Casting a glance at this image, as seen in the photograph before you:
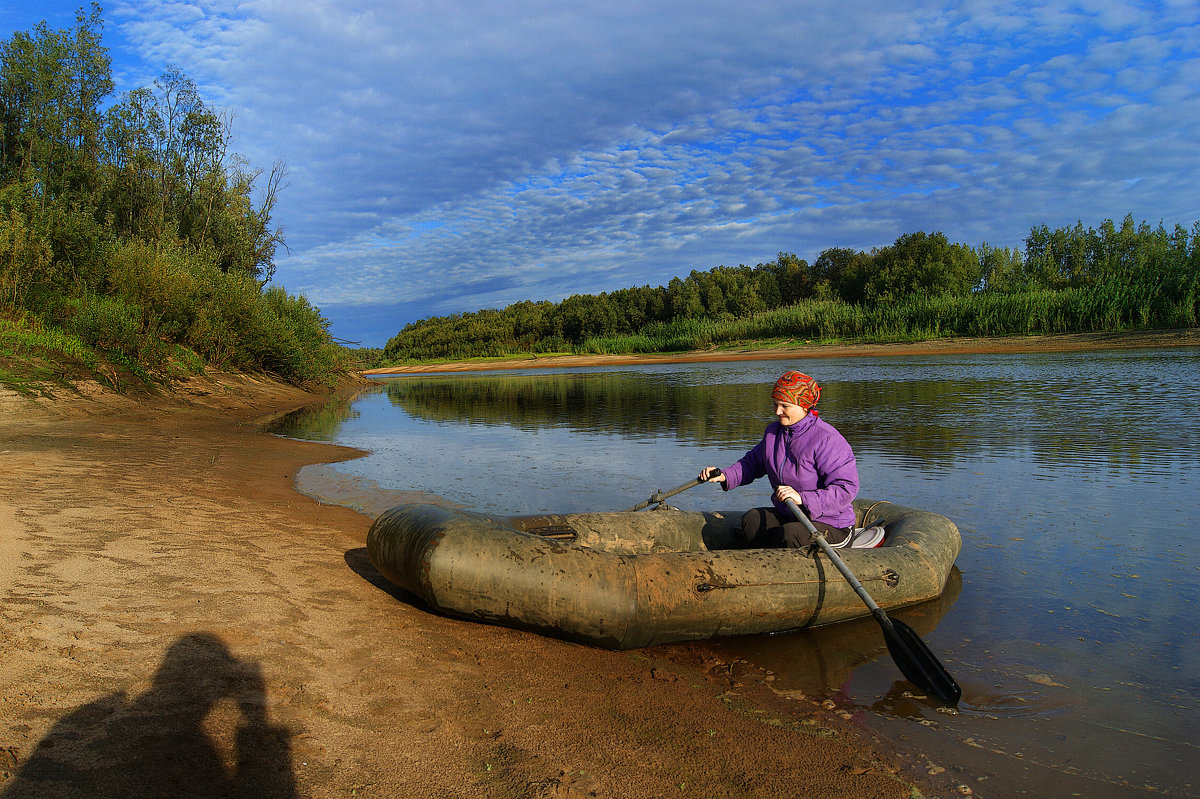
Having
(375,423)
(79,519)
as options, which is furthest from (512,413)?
(79,519)

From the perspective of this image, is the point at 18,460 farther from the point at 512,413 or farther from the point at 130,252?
the point at 512,413

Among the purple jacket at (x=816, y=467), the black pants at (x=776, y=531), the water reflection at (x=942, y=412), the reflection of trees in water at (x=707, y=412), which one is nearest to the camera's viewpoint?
the purple jacket at (x=816, y=467)

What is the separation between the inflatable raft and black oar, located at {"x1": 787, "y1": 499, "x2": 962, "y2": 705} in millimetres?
239

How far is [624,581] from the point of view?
4.17 meters

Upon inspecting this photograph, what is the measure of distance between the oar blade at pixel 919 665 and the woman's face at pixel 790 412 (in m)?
1.52

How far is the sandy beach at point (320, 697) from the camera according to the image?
8.20 ft

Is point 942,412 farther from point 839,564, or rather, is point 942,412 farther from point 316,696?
point 316,696

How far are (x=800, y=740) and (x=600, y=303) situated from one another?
6499 cm

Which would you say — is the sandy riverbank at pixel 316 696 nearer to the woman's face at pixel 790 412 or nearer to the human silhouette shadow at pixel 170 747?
the human silhouette shadow at pixel 170 747

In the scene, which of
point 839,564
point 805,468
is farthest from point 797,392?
point 839,564

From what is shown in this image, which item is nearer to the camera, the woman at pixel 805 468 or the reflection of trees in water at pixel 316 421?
the woman at pixel 805 468

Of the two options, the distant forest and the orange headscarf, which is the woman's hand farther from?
the distant forest

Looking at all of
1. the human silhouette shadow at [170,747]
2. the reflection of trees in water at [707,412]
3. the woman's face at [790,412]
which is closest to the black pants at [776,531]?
the woman's face at [790,412]

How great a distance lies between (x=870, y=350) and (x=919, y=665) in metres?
39.3
